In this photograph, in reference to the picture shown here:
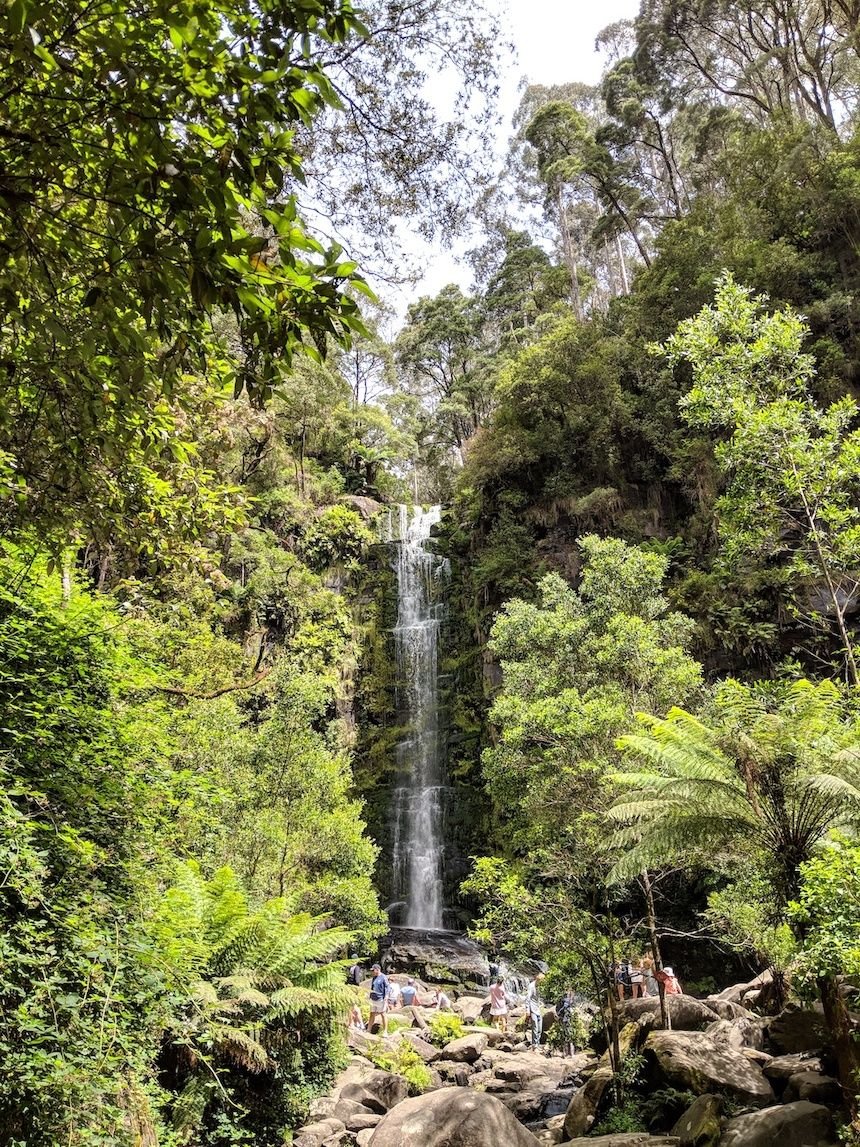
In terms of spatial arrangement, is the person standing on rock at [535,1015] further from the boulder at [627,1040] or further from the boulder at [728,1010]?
the boulder at [627,1040]

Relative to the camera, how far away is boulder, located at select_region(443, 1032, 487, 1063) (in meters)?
11.3

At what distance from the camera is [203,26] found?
177 centimetres

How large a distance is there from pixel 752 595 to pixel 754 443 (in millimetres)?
9421

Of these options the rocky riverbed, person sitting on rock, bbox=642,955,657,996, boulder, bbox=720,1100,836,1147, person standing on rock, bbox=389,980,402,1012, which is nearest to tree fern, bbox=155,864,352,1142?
the rocky riverbed

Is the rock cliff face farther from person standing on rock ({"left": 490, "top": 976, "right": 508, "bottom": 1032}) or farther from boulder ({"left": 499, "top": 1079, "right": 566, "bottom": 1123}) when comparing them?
boulder ({"left": 499, "top": 1079, "right": 566, "bottom": 1123})

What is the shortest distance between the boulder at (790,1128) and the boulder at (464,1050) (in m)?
7.18

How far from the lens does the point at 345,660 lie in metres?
22.1

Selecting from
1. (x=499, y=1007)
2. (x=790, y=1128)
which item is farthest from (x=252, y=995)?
(x=499, y=1007)

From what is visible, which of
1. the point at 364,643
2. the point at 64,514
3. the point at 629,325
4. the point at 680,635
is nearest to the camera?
the point at 64,514

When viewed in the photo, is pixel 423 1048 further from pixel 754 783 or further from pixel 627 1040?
pixel 754 783

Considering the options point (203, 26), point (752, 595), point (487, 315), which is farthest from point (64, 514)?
point (487, 315)

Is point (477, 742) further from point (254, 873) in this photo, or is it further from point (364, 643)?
point (254, 873)

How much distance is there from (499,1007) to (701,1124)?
29.3 feet

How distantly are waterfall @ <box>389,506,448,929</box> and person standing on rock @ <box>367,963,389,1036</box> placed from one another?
16.8 ft
